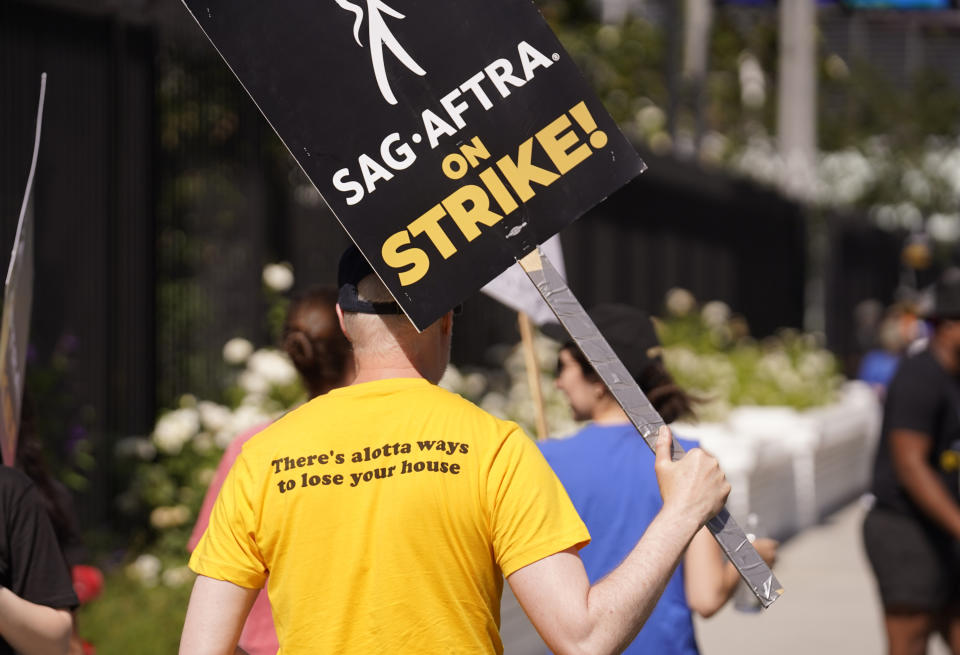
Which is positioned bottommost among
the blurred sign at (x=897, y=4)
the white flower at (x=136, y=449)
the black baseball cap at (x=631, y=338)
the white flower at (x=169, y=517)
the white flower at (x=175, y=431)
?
the blurred sign at (x=897, y=4)

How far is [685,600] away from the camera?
12.8ft

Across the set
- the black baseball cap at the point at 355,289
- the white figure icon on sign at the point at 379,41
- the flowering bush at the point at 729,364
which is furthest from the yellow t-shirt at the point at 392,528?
the flowering bush at the point at 729,364

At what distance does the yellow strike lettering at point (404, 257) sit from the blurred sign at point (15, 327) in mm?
1003

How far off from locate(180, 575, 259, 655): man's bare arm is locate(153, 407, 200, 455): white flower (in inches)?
193

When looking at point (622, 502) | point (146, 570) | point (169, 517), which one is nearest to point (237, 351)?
point (169, 517)

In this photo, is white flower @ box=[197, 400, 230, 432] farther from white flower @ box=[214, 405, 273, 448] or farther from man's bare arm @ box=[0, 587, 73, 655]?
man's bare arm @ box=[0, 587, 73, 655]

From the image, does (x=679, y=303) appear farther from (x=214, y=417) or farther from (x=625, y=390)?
(x=625, y=390)

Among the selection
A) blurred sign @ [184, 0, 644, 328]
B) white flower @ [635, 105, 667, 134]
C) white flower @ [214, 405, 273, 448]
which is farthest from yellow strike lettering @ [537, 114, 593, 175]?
white flower @ [635, 105, 667, 134]

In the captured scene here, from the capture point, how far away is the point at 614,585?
2.49 meters

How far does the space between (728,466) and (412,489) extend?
322 inches

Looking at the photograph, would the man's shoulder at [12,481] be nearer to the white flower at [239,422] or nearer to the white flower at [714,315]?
the white flower at [239,422]

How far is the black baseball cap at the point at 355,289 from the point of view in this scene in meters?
2.69

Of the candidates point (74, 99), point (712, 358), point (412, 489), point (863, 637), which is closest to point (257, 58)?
point (412, 489)

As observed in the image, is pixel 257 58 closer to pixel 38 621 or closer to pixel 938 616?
Result: pixel 38 621
